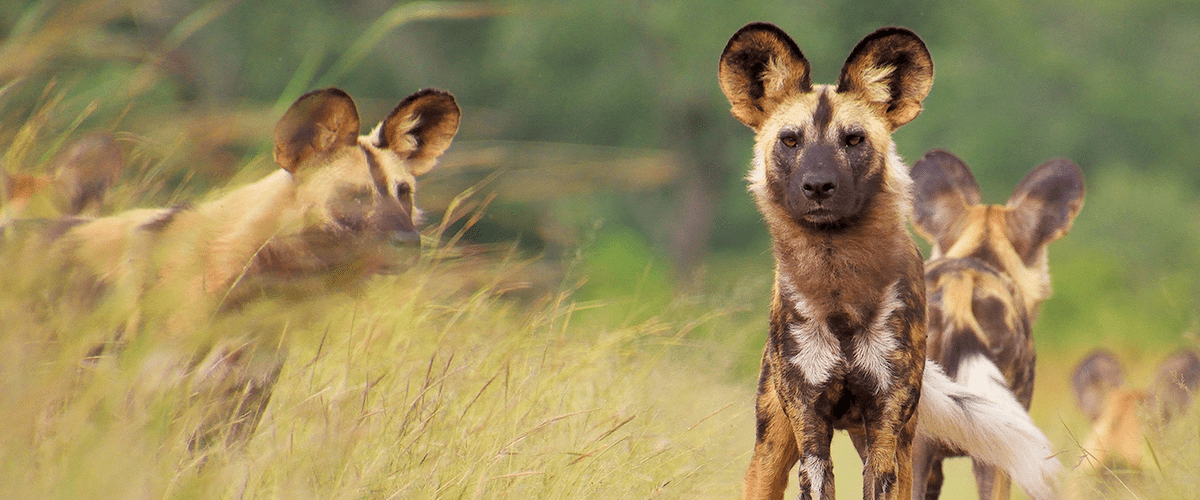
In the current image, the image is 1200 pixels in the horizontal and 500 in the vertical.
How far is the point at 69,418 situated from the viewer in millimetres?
2527

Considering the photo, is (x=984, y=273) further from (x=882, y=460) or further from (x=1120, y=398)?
(x=882, y=460)

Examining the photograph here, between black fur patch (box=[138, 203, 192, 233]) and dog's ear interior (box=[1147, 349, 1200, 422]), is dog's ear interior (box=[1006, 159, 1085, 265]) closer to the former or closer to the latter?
dog's ear interior (box=[1147, 349, 1200, 422])

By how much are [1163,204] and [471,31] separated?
9384 millimetres

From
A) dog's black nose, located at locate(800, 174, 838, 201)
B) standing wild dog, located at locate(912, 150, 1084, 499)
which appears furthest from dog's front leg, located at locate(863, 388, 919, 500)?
standing wild dog, located at locate(912, 150, 1084, 499)

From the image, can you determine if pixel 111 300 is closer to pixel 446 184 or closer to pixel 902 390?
pixel 446 184

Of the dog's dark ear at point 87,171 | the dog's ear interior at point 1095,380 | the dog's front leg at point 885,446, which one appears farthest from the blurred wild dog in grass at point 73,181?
the dog's ear interior at point 1095,380

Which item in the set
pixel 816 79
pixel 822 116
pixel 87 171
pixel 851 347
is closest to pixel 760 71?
pixel 822 116

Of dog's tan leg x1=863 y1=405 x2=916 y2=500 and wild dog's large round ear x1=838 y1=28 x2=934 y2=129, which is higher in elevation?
wild dog's large round ear x1=838 y1=28 x2=934 y2=129

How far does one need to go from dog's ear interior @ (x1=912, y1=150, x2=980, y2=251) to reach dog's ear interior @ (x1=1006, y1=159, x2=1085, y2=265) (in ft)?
0.61

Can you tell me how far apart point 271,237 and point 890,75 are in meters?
1.63

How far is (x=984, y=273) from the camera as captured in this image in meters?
4.30

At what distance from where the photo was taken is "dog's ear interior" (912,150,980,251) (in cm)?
461

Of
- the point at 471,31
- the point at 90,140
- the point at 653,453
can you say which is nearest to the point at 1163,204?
the point at 471,31

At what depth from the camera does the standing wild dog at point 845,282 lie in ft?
9.54
